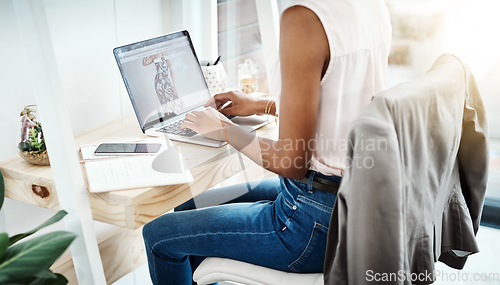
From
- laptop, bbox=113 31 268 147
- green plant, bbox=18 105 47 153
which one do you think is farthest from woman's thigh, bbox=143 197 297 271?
green plant, bbox=18 105 47 153

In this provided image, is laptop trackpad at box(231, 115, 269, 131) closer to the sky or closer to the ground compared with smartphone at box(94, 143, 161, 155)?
closer to the ground

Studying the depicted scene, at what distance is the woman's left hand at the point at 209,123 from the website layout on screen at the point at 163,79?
0.19m

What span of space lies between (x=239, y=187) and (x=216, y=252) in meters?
0.29

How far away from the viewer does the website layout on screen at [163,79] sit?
4.68 ft

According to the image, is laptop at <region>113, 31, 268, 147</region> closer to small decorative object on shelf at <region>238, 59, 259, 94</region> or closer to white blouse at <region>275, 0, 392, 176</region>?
small decorative object on shelf at <region>238, 59, 259, 94</region>

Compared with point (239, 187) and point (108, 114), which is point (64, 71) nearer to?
point (108, 114)

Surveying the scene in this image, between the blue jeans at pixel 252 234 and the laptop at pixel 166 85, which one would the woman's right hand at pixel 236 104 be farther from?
the blue jeans at pixel 252 234

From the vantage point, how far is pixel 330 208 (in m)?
1.06

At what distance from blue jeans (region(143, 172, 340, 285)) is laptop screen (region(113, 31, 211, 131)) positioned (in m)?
0.37

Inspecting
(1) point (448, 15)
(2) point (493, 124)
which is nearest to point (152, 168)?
(1) point (448, 15)

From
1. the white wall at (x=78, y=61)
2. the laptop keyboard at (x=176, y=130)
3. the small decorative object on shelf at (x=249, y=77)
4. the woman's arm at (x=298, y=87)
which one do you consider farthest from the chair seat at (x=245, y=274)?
the small decorative object on shelf at (x=249, y=77)

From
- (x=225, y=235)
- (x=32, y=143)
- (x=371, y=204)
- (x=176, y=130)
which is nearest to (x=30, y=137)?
(x=32, y=143)

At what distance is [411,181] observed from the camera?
0.92 meters

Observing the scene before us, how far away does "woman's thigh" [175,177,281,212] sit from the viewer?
1.37 meters
